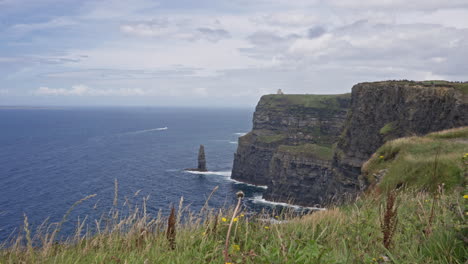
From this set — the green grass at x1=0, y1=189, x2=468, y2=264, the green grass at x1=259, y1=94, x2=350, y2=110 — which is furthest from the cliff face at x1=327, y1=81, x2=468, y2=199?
the green grass at x1=259, y1=94, x2=350, y2=110

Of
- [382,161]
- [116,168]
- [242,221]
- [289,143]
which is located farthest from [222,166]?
[242,221]

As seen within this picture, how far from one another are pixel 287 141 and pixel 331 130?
1388 cm

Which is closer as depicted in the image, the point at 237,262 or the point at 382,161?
the point at 237,262

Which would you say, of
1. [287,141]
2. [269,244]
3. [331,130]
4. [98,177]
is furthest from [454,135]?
[331,130]

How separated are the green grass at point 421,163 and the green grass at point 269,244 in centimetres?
607

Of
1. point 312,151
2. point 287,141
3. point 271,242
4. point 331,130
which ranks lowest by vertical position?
point 312,151

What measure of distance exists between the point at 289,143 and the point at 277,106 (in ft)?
64.9

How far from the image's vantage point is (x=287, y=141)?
347 ft

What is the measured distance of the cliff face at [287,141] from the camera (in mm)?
85312

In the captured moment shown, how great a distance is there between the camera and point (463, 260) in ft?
15.0

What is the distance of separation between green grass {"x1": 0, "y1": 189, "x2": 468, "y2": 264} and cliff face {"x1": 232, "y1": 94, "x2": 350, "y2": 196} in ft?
256

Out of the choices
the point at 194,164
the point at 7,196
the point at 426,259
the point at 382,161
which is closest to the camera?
the point at 426,259

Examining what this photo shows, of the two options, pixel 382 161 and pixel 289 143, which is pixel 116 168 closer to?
pixel 289 143

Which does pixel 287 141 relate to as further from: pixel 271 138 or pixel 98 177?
pixel 98 177
